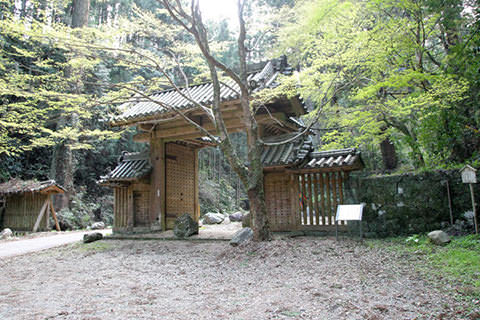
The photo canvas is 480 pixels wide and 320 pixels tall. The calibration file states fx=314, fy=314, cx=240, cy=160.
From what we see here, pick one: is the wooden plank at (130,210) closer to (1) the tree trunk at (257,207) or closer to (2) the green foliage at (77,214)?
(1) the tree trunk at (257,207)

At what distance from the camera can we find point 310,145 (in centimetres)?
849

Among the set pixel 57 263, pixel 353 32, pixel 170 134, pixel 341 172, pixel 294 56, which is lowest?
pixel 57 263

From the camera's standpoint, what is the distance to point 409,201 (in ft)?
22.1

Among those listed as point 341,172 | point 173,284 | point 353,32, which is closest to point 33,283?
point 173,284

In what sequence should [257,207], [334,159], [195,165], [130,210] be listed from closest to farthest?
[257,207], [334,159], [130,210], [195,165]

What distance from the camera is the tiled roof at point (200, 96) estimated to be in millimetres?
8078

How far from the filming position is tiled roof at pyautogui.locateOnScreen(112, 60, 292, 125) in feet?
26.5

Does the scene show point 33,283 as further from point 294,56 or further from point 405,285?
point 294,56

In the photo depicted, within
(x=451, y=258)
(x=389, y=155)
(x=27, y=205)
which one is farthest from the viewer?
(x=27, y=205)

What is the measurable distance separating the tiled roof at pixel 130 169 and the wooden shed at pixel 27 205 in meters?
3.89

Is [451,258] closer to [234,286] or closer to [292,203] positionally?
[234,286]

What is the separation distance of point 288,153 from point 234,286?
4528 millimetres

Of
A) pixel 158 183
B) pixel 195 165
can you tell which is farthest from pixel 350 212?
pixel 195 165

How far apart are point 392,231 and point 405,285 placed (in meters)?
3.47
